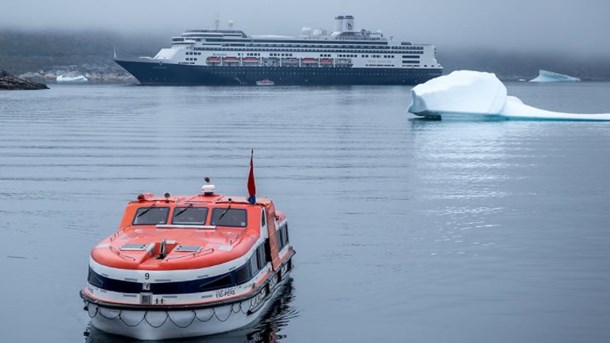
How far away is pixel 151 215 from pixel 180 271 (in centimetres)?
382

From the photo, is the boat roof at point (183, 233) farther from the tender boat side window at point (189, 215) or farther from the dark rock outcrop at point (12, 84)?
the dark rock outcrop at point (12, 84)

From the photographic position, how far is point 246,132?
6969 centimetres

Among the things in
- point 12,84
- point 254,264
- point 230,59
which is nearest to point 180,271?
point 254,264

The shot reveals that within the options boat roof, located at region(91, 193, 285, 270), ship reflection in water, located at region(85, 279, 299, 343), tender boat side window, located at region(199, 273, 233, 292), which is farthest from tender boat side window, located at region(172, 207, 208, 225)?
ship reflection in water, located at region(85, 279, 299, 343)

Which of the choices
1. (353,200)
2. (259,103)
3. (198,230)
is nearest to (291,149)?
(353,200)

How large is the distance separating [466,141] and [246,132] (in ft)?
54.9

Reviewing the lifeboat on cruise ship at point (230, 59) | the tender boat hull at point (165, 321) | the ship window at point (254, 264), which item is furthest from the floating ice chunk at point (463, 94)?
the lifeboat on cruise ship at point (230, 59)

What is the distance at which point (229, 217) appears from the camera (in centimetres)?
2256

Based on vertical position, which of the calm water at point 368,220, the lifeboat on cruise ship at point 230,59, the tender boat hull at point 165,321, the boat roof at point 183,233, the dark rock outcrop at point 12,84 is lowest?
the dark rock outcrop at point 12,84

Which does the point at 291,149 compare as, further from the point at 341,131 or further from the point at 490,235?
the point at 490,235

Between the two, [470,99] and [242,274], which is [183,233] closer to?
[242,274]

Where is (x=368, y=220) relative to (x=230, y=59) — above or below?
above

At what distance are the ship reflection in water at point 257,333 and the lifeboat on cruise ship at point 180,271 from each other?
20cm

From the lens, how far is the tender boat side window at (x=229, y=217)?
22.4 m
